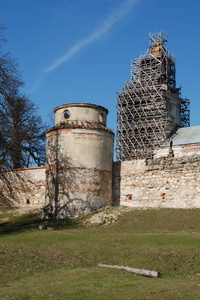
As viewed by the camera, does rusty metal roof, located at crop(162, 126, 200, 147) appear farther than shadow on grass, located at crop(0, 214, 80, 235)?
Yes

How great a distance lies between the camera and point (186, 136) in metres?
45.3

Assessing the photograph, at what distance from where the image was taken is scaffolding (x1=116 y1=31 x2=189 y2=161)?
52.8 m

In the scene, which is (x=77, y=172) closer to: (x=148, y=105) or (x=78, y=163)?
(x=78, y=163)

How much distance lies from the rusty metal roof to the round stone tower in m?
20.9

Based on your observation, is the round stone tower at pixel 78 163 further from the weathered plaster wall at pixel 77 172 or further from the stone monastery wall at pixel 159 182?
the stone monastery wall at pixel 159 182

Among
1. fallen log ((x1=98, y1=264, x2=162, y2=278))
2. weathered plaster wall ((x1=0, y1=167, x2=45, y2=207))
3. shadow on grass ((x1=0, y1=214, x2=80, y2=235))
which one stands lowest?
fallen log ((x1=98, y1=264, x2=162, y2=278))

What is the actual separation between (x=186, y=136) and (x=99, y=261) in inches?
1340

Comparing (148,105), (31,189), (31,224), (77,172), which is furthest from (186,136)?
(31,224)

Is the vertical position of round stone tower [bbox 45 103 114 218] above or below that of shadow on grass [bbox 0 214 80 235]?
above

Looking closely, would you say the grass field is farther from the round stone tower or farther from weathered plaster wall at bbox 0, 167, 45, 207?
weathered plaster wall at bbox 0, 167, 45, 207

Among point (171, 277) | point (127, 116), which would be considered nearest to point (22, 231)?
point (171, 277)

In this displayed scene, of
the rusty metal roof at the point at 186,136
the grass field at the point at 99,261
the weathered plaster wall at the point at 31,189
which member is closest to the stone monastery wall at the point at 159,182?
the weathered plaster wall at the point at 31,189

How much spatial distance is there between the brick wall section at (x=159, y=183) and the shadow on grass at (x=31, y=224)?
3.89 metres

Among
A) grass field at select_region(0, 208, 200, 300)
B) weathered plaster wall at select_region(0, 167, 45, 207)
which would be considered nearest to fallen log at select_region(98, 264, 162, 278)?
grass field at select_region(0, 208, 200, 300)
